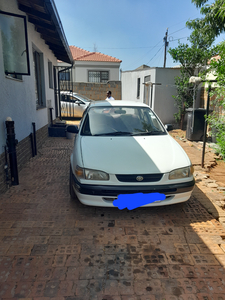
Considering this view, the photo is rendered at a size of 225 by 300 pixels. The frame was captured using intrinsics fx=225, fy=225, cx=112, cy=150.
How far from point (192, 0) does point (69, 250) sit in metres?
13.3

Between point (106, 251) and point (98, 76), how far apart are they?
2424cm

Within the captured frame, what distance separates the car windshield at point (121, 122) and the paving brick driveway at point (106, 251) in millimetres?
1305

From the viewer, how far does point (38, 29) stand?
6859mm

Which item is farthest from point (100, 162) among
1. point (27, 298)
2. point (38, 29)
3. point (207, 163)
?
point (38, 29)

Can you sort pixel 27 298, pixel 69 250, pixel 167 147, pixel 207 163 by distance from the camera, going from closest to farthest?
pixel 27 298 → pixel 69 250 → pixel 167 147 → pixel 207 163

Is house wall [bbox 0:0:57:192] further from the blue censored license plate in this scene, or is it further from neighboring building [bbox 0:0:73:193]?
the blue censored license plate

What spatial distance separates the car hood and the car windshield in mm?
214

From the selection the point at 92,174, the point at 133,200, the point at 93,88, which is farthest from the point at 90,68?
the point at 133,200

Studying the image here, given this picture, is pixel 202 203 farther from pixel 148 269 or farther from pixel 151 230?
pixel 148 269

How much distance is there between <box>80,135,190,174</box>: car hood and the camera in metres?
3.04

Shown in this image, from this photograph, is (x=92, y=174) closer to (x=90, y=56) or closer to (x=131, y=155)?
(x=131, y=155)

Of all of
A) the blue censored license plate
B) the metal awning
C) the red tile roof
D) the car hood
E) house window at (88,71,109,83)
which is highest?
the red tile roof

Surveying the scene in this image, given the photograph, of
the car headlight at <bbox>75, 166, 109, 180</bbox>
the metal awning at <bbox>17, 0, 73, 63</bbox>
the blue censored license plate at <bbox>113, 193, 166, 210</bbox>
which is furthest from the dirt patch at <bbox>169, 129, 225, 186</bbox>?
the metal awning at <bbox>17, 0, 73, 63</bbox>

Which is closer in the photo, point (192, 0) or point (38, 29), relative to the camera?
point (38, 29)
